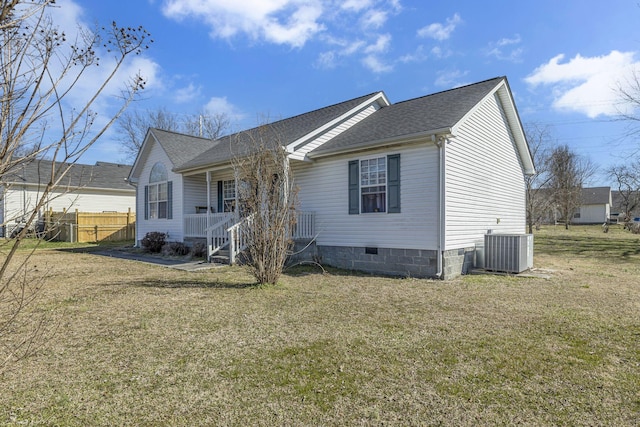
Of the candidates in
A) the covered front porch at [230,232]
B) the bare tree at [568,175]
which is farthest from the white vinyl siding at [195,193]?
the bare tree at [568,175]

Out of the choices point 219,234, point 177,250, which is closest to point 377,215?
point 219,234

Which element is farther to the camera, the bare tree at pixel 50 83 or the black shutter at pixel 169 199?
the black shutter at pixel 169 199

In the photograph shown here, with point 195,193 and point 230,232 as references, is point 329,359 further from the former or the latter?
point 195,193

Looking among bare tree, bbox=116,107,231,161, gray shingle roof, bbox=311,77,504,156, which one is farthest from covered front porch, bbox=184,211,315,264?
bare tree, bbox=116,107,231,161

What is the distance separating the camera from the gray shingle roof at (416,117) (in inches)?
364

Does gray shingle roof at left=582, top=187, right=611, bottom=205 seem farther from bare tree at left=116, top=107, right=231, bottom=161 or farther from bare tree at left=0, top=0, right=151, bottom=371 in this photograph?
bare tree at left=0, top=0, right=151, bottom=371

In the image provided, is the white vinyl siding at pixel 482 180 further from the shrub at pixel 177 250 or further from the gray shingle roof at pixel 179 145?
the gray shingle roof at pixel 179 145

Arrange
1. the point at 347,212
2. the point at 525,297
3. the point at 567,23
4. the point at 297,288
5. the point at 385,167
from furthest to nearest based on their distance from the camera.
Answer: the point at 567,23 < the point at 347,212 < the point at 385,167 < the point at 297,288 < the point at 525,297

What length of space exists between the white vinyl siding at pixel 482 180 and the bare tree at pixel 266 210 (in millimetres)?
4113

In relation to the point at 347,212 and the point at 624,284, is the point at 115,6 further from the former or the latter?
the point at 624,284

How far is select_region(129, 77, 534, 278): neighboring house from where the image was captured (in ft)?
29.5

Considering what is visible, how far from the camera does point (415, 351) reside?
4.07 m

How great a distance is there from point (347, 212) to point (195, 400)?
7791 mm

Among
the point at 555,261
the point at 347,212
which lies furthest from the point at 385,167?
the point at 555,261
